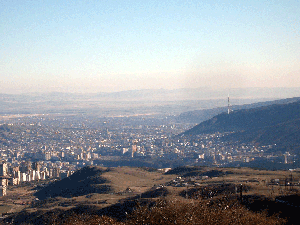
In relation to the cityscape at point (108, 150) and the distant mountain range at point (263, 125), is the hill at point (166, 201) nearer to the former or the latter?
the cityscape at point (108, 150)

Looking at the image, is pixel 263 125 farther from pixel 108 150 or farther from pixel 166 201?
pixel 166 201

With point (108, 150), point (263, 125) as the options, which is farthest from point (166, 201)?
point (263, 125)

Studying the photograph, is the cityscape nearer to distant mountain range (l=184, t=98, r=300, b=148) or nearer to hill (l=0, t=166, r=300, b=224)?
distant mountain range (l=184, t=98, r=300, b=148)

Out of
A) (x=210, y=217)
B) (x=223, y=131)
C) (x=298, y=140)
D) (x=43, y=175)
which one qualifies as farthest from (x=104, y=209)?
(x=223, y=131)

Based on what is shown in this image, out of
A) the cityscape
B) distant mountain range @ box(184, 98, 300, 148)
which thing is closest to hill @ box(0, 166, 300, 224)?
the cityscape

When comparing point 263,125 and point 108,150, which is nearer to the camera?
point 108,150

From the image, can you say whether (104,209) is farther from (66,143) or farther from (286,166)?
(66,143)

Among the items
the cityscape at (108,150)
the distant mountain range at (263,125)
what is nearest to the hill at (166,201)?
the cityscape at (108,150)

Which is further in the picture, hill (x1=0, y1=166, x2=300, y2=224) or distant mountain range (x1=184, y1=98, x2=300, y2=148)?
distant mountain range (x1=184, y1=98, x2=300, y2=148)
